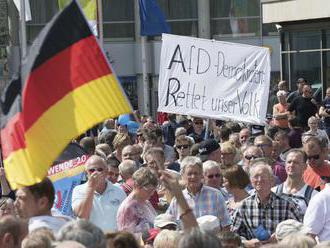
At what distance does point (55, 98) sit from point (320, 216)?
266 centimetres

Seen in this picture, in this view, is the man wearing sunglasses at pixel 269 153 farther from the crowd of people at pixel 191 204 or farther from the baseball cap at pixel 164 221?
the baseball cap at pixel 164 221

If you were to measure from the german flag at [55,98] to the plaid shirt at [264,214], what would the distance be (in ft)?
7.90

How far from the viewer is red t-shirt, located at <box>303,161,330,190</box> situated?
11.0 metres

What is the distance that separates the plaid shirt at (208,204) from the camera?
10.0 m

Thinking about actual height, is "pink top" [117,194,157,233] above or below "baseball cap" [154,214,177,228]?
below

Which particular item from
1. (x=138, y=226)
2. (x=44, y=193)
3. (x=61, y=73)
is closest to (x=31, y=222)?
(x=44, y=193)

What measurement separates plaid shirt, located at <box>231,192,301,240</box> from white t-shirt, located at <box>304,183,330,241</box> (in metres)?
0.42

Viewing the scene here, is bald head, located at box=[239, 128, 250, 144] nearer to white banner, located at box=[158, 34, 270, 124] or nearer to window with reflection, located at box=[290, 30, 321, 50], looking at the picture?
white banner, located at box=[158, 34, 270, 124]

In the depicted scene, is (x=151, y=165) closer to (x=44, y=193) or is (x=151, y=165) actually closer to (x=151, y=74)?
(x=44, y=193)

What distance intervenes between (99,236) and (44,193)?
1381 millimetres

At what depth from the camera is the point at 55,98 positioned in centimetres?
738

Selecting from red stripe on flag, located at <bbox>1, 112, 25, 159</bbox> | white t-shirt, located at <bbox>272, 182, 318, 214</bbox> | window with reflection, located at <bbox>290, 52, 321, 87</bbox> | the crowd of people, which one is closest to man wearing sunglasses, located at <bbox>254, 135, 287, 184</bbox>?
the crowd of people

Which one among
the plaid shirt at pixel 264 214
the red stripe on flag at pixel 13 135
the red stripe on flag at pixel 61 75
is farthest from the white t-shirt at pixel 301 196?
the red stripe on flag at pixel 13 135

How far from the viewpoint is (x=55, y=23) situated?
7.42 meters
